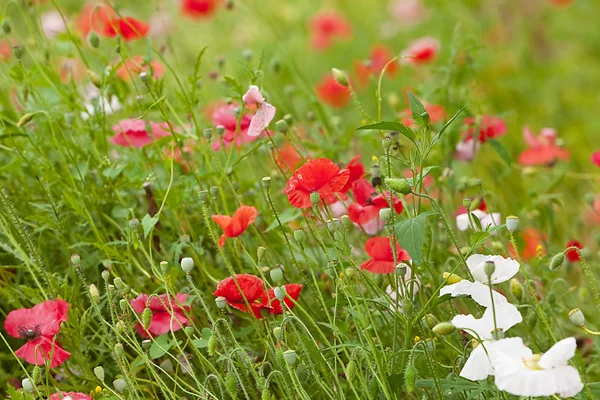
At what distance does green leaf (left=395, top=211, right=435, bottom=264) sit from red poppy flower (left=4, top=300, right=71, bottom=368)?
0.54 meters

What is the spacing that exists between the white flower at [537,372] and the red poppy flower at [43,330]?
0.65 meters

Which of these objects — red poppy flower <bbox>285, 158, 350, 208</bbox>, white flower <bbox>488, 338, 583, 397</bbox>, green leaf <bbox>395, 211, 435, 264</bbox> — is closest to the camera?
white flower <bbox>488, 338, 583, 397</bbox>

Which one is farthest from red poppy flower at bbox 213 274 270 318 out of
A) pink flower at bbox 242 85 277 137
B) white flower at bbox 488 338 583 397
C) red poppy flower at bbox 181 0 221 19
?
red poppy flower at bbox 181 0 221 19

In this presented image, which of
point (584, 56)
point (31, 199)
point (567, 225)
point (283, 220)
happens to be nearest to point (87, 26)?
point (31, 199)

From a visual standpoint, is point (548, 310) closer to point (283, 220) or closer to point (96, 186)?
point (283, 220)

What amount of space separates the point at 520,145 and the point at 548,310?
58.2 inches

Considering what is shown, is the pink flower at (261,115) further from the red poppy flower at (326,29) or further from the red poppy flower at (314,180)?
the red poppy flower at (326,29)

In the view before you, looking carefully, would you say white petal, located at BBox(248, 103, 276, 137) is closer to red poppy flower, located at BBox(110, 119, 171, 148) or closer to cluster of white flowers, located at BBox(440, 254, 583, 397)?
red poppy flower, located at BBox(110, 119, 171, 148)

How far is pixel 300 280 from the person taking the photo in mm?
1529

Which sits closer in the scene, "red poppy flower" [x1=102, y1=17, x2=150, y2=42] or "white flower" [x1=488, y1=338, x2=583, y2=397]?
"white flower" [x1=488, y1=338, x2=583, y2=397]

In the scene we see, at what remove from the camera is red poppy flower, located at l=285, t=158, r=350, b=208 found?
1.20 meters

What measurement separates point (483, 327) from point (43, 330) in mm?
646

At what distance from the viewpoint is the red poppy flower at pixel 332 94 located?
129 inches

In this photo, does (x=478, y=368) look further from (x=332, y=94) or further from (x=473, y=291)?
(x=332, y=94)
